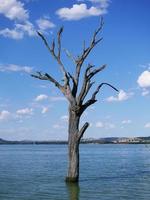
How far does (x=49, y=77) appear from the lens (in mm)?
23750

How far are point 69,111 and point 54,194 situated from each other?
18.4ft

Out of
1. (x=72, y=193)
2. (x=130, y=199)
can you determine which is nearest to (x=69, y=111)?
(x=72, y=193)

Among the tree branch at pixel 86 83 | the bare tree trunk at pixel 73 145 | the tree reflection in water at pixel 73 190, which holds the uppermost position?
the tree branch at pixel 86 83

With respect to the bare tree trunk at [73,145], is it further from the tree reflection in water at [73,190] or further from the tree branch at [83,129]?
the tree reflection in water at [73,190]

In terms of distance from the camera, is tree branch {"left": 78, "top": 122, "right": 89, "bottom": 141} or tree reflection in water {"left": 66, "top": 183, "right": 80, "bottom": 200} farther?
tree branch {"left": 78, "top": 122, "right": 89, "bottom": 141}

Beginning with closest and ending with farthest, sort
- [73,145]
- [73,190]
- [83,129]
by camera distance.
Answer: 1. [73,190]
2. [83,129]
3. [73,145]

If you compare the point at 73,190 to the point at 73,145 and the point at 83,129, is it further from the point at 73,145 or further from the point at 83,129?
the point at 83,129

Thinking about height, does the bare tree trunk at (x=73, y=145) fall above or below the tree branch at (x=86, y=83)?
below

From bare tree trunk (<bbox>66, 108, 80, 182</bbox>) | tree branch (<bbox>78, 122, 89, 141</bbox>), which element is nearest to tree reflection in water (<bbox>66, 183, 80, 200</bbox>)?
bare tree trunk (<bbox>66, 108, 80, 182</bbox>)

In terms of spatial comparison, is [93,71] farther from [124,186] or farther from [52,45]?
[124,186]

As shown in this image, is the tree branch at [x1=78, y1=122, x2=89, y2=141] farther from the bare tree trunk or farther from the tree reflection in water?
the tree reflection in water

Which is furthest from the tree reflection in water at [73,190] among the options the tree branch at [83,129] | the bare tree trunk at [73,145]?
the tree branch at [83,129]

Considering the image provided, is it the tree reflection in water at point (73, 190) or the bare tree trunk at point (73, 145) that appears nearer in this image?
the tree reflection in water at point (73, 190)

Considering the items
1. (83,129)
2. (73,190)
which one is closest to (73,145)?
(83,129)
